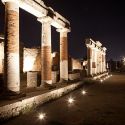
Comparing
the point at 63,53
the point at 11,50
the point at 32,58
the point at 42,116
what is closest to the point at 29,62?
the point at 32,58

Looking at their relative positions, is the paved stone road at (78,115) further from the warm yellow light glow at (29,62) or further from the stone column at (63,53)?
the warm yellow light glow at (29,62)

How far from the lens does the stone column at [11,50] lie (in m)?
8.95

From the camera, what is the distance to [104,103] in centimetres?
1055

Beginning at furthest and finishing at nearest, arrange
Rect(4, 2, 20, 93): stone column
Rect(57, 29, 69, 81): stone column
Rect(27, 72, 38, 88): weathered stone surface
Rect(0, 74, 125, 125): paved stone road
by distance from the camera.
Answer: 1. Rect(57, 29, 69, 81): stone column
2. Rect(27, 72, 38, 88): weathered stone surface
3. Rect(4, 2, 20, 93): stone column
4. Rect(0, 74, 125, 125): paved stone road

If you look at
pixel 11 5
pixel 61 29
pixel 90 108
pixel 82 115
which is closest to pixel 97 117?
pixel 82 115

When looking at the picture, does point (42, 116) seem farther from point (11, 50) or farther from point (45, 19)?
→ point (45, 19)

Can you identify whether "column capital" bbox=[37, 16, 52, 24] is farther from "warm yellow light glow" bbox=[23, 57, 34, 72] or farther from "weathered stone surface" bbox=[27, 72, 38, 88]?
"warm yellow light glow" bbox=[23, 57, 34, 72]

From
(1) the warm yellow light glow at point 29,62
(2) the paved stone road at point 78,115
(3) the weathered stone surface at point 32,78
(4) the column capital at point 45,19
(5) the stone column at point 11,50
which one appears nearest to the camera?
(2) the paved stone road at point 78,115

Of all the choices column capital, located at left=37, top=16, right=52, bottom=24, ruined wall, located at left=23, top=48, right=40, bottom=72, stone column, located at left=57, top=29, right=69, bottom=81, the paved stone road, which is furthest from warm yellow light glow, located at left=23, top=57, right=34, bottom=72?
the paved stone road

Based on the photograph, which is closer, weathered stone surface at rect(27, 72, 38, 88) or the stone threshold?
the stone threshold

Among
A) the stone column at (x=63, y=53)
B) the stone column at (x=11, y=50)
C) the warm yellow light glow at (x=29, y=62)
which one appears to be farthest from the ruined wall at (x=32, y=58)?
the stone column at (x=11, y=50)

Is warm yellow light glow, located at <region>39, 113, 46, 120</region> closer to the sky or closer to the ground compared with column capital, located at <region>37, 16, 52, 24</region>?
closer to the ground

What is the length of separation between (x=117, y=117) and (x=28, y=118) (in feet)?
10.3

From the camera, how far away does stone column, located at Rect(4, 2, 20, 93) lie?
352 inches
